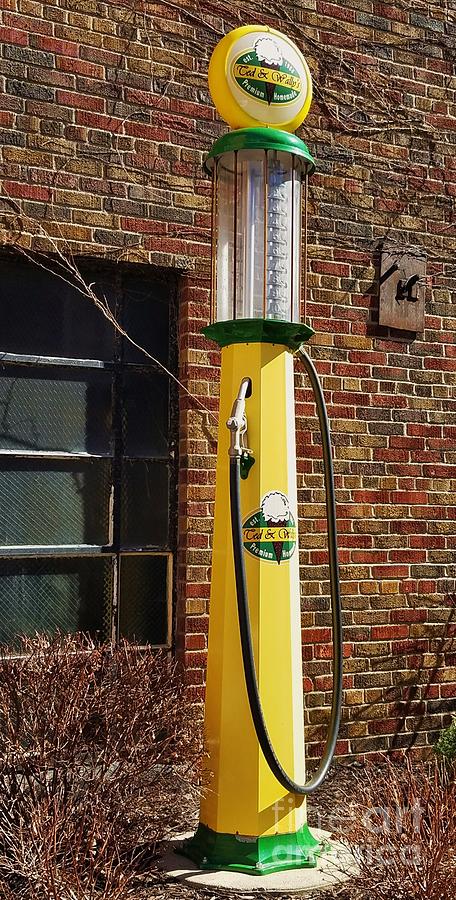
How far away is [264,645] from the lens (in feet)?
11.7

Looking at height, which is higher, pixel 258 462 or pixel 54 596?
pixel 258 462

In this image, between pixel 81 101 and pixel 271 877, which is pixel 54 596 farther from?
pixel 81 101

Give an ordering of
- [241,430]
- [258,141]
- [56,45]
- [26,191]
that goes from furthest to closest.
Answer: [56,45] < [26,191] < [258,141] < [241,430]

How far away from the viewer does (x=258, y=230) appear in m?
3.68

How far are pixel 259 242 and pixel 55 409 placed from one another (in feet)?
4.44

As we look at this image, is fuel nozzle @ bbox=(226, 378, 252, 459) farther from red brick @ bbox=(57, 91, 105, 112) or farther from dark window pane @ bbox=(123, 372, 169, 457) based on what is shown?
red brick @ bbox=(57, 91, 105, 112)

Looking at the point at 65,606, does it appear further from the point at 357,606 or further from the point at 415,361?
the point at 415,361

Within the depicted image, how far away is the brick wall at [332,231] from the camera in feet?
15.1

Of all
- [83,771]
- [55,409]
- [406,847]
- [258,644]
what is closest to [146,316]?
[55,409]

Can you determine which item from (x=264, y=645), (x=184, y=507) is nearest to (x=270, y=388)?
(x=264, y=645)

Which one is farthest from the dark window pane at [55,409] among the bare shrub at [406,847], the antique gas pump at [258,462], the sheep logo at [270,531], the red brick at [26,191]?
the bare shrub at [406,847]

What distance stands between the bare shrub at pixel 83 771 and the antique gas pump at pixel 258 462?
0.19m

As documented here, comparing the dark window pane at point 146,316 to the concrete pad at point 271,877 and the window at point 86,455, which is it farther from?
the concrete pad at point 271,877

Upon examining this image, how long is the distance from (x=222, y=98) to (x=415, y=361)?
2.23 metres
